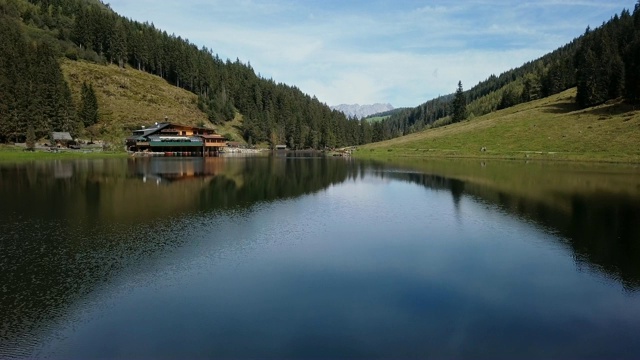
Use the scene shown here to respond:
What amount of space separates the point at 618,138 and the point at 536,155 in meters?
16.1

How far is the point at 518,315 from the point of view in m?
16.0

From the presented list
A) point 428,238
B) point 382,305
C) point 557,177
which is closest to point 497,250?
point 428,238

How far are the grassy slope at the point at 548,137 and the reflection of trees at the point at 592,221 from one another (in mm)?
52941

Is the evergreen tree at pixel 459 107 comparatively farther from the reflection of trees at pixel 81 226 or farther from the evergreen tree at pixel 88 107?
the reflection of trees at pixel 81 226

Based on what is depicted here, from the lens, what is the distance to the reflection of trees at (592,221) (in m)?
22.3

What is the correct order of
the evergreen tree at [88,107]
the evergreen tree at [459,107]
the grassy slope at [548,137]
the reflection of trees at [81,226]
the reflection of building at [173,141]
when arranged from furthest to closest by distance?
the evergreen tree at [459,107] → the evergreen tree at [88,107] → the reflection of building at [173,141] → the grassy slope at [548,137] → the reflection of trees at [81,226]

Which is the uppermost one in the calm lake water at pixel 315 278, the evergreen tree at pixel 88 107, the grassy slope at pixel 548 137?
the evergreen tree at pixel 88 107

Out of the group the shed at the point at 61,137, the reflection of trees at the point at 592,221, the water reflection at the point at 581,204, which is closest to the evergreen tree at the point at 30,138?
the shed at the point at 61,137

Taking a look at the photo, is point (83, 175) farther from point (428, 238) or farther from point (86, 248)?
point (428, 238)

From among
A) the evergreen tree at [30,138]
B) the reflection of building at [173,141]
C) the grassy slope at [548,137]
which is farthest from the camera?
the reflection of building at [173,141]

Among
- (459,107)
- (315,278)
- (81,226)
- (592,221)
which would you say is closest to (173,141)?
(81,226)

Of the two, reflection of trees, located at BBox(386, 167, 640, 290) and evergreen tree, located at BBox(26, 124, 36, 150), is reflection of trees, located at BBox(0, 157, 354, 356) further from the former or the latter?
evergreen tree, located at BBox(26, 124, 36, 150)

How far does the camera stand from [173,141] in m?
134

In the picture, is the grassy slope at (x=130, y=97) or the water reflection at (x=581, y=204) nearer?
the water reflection at (x=581, y=204)
